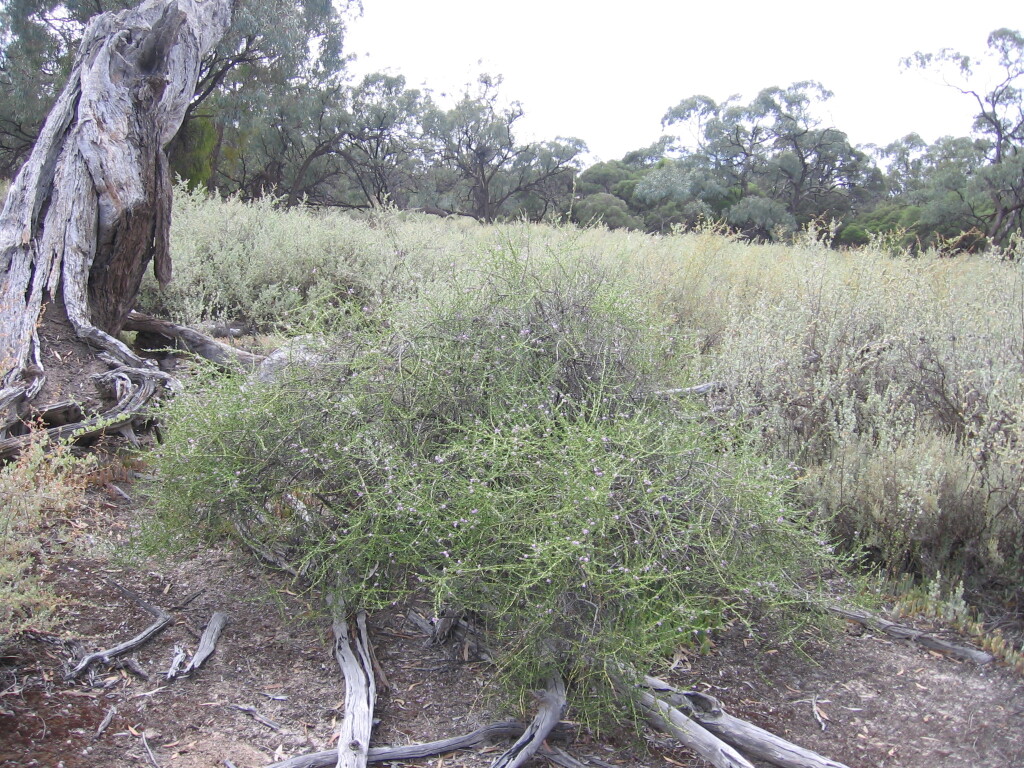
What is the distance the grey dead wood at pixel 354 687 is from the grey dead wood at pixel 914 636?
6.29 ft

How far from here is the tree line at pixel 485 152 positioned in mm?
15906

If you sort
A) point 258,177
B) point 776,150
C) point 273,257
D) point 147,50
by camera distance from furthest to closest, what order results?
point 776,150 < point 258,177 < point 273,257 < point 147,50

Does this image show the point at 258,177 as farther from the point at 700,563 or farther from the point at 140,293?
the point at 700,563

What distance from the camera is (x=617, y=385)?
297 centimetres

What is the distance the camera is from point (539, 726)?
2.37m

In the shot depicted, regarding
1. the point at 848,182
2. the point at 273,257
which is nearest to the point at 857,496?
the point at 273,257

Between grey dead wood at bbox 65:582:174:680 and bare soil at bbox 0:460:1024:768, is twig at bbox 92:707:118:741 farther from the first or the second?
grey dead wood at bbox 65:582:174:680

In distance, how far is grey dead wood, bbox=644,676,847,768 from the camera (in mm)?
2297

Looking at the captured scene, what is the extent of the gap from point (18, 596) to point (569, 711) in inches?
71.0

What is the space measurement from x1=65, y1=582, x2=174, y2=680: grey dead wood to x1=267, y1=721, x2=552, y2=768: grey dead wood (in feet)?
2.76

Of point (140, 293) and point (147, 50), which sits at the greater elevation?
point (147, 50)

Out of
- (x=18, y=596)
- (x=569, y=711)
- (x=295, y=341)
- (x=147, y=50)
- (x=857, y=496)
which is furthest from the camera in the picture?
(x=147, y=50)

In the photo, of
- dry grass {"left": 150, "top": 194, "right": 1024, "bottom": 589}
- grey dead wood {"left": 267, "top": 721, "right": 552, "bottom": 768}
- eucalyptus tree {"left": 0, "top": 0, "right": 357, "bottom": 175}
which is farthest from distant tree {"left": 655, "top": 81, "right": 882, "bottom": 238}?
grey dead wood {"left": 267, "top": 721, "right": 552, "bottom": 768}

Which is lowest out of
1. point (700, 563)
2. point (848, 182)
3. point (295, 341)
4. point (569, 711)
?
point (569, 711)
